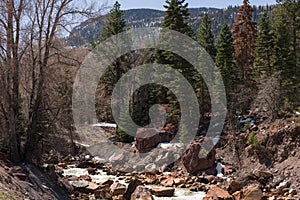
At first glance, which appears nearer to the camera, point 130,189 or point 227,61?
point 130,189

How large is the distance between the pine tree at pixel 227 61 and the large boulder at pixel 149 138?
18.0ft

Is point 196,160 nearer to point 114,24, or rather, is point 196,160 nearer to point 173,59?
point 173,59

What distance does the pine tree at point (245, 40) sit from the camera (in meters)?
29.8

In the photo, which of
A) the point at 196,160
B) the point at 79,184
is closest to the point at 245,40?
the point at 196,160

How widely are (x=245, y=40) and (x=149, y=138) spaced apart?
13.7 meters

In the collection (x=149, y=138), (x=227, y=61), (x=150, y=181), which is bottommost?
(x=150, y=181)

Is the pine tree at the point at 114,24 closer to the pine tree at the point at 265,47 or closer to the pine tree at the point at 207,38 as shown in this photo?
the pine tree at the point at 207,38

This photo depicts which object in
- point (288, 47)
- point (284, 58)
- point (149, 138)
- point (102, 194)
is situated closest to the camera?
point (102, 194)

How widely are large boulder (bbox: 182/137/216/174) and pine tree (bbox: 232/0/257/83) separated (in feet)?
38.3

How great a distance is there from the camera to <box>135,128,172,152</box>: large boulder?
23219 millimetres

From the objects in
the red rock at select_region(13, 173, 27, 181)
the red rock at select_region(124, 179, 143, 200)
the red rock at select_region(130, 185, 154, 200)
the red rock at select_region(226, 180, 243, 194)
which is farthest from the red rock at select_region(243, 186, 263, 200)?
the red rock at select_region(13, 173, 27, 181)

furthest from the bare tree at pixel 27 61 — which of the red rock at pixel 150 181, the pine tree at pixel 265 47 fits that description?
the pine tree at pixel 265 47

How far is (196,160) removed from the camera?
1923 cm

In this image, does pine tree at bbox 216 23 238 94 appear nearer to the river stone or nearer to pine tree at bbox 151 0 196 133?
pine tree at bbox 151 0 196 133
